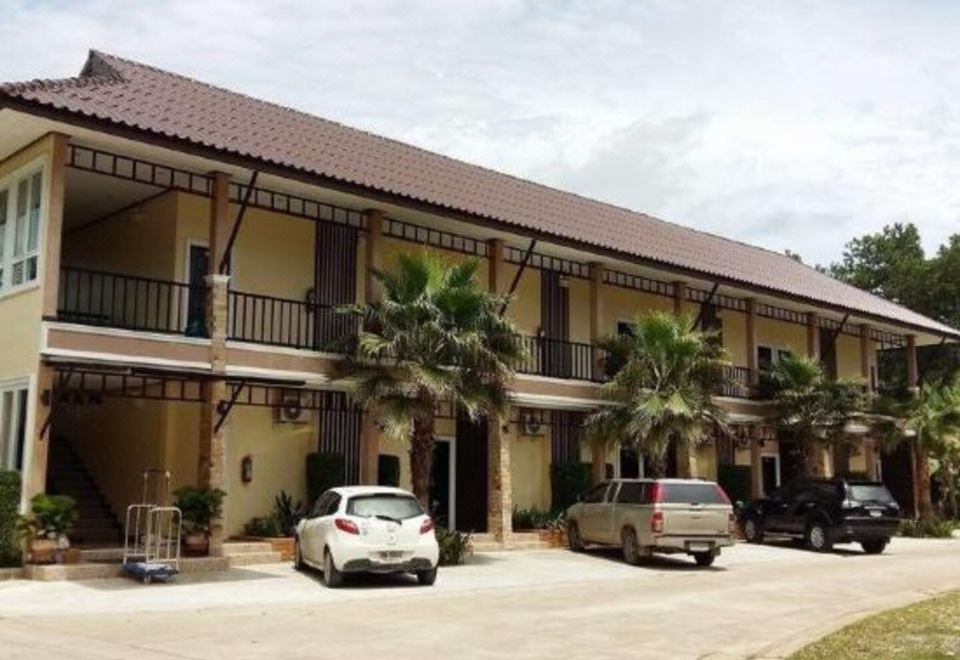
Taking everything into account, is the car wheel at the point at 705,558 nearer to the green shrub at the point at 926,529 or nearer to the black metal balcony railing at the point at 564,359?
the black metal balcony railing at the point at 564,359

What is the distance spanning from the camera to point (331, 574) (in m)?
15.9

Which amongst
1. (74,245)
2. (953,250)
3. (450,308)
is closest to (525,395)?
(450,308)

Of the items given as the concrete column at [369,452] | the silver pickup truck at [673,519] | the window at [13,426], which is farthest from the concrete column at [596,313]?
the window at [13,426]

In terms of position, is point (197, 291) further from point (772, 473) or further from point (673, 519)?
point (772, 473)

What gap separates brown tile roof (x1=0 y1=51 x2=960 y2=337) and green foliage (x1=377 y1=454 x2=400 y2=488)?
530 centimetres

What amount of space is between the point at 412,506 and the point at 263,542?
422 cm

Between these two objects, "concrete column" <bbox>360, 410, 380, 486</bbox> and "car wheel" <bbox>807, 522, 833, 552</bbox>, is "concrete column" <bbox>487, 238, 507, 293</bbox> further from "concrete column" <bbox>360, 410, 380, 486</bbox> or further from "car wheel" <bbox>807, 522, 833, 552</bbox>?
"car wheel" <bbox>807, 522, 833, 552</bbox>

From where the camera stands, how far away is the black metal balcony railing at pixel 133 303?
19750 millimetres

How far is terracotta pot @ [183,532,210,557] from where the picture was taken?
57.9 feet

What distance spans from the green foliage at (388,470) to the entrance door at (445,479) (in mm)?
2441

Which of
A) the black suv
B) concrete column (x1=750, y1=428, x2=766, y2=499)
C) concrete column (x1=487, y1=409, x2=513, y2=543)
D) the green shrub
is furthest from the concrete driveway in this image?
the green shrub

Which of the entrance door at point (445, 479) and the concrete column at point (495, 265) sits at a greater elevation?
the concrete column at point (495, 265)

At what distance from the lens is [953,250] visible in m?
55.9

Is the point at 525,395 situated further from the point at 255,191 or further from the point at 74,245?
the point at 74,245
